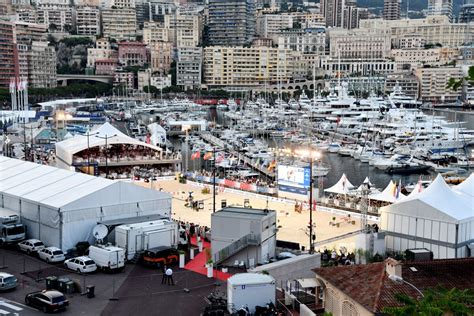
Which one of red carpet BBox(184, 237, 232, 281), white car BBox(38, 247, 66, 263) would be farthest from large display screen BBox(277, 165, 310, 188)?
white car BBox(38, 247, 66, 263)

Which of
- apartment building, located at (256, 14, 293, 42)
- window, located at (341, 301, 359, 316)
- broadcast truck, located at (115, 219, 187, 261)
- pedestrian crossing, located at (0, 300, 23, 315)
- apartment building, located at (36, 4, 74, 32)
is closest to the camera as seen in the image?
window, located at (341, 301, 359, 316)

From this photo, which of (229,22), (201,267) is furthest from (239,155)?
(229,22)

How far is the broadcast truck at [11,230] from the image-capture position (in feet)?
56.2

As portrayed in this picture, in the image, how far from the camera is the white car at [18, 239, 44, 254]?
647 inches

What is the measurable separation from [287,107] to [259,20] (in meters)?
68.3

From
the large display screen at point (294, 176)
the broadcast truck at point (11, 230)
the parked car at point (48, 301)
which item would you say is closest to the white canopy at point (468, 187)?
the large display screen at point (294, 176)

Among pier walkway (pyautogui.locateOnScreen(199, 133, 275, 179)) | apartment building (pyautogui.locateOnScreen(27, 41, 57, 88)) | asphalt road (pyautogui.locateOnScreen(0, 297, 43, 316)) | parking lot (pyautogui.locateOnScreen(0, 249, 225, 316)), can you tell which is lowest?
pier walkway (pyautogui.locateOnScreen(199, 133, 275, 179))

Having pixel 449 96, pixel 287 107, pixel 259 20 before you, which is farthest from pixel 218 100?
pixel 259 20

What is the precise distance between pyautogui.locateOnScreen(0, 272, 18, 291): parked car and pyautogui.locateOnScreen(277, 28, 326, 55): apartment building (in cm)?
11994

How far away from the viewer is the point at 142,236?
1628 centimetres

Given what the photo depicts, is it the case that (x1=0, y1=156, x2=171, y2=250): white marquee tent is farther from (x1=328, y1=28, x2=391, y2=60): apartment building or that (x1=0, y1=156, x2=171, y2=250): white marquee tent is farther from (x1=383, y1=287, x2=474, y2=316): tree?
(x1=328, y1=28, x2=391, y2=60): apartment building

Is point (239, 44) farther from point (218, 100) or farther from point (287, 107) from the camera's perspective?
point (287, 107)

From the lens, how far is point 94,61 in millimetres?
109000

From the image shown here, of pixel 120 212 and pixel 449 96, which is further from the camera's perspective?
pixel 449 96
